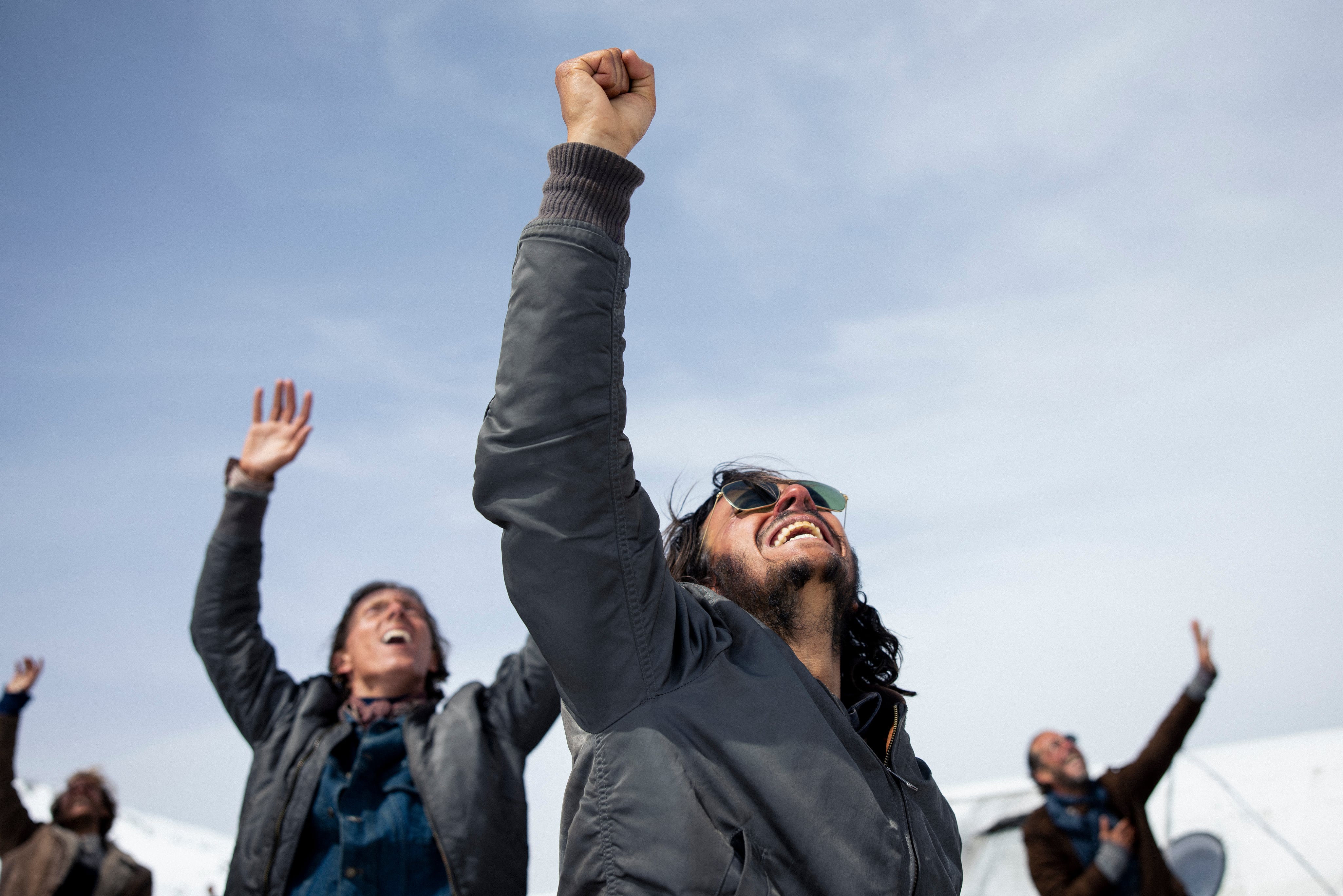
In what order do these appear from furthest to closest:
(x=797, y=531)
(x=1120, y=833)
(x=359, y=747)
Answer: (x=1120, y=833) < (x=359, y=747) < (x=797, y=531)

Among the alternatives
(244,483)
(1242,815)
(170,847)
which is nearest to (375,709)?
(244,483)

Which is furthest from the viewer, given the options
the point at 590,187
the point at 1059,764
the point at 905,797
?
the point at 1059,764

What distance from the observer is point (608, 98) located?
168 centimetres

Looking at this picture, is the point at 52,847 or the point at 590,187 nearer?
the point at 590,187

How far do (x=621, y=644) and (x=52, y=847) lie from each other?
17.0ft

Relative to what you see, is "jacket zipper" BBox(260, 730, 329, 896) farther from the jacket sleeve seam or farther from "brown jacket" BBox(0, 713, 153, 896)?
"brown jacket" BBox(0, 713, 153, 896)

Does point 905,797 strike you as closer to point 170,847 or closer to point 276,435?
point 276,435

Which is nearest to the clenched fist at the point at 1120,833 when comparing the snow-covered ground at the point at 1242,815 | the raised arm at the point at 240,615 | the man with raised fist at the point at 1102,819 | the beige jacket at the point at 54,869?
the man with raised fist at the point at 1102,819

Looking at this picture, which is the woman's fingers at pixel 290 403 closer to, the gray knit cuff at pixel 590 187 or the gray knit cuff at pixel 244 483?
the gray knit cuff at pixel 244 483

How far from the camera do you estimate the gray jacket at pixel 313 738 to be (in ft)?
10.7

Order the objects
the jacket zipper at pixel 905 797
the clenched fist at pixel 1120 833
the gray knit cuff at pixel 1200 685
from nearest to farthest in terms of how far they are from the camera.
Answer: the jacket zipper at pixel 905 797, the clenched fist at pixel 1120 833, the gray knit cuff at pixel 1200 685

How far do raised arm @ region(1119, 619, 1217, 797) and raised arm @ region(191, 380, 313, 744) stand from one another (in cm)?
503

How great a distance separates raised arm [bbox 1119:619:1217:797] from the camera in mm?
5969

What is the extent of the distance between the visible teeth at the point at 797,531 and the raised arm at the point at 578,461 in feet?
3.44
